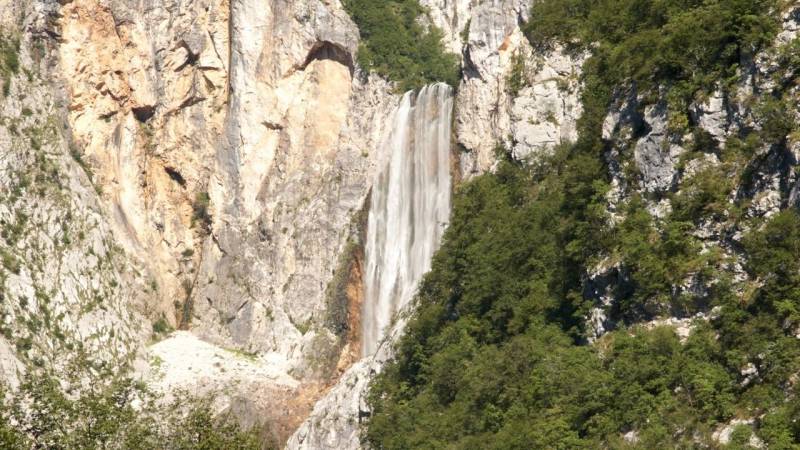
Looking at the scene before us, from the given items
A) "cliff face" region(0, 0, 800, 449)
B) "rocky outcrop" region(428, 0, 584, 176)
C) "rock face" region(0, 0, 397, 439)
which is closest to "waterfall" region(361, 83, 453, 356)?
"cliff face" region(0, 0, 800, 449)

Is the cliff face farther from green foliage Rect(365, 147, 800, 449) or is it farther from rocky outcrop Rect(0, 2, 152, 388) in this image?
green foliage Rect(365, 147, 800, 449)

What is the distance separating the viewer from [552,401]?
4619cm

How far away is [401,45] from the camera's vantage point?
81.9m

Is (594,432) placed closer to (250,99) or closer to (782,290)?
(782,290)

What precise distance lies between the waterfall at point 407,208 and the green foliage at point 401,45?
13.4 ft

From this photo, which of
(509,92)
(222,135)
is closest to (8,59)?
(222,135)

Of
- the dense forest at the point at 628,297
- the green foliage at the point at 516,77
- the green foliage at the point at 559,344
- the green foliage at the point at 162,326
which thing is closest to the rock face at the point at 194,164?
the green foliage at the point at 162,326

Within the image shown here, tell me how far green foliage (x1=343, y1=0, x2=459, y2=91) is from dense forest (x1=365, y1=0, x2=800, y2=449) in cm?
2037

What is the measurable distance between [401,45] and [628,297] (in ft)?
129

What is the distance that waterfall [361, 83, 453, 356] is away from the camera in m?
71.8

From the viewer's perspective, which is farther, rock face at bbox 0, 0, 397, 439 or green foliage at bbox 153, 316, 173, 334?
green foliage at bbox 153, 316, 173, 334

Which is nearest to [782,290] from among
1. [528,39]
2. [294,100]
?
[528,39]

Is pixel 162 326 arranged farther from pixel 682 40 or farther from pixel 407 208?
pixel 682 40

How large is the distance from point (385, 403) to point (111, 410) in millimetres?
17872
